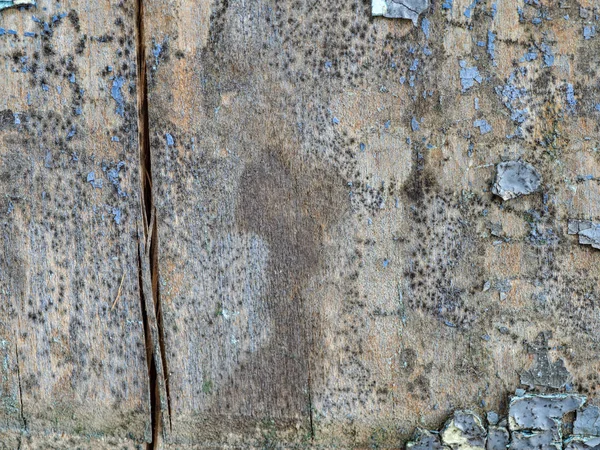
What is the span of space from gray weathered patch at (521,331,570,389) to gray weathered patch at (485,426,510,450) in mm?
145

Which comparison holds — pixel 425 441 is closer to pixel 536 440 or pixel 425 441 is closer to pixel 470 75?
pixel 536 440

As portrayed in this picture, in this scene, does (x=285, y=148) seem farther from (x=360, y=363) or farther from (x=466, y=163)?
(x=360, y=363)

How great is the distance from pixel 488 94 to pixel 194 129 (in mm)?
667

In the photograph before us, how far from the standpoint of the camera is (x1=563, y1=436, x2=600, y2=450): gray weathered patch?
1247mm

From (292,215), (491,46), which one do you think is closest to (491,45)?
(491,46)

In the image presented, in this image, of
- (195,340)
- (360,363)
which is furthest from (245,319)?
(360,363)

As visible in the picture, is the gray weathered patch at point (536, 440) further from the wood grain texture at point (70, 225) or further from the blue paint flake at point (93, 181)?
the blue paint flake at point (93, 181)

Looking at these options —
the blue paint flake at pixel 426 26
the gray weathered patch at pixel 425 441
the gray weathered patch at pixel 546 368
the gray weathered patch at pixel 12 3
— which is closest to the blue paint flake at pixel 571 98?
the blue paint flake at pixel 426 26

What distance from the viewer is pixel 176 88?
125cm

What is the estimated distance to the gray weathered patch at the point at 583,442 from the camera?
125 cm

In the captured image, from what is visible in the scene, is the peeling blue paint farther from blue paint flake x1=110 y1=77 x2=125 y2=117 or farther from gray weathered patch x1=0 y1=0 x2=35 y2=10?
gray weathered patch x1=0 y1=0 x2=35 y2=10

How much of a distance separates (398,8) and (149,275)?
0.83 m

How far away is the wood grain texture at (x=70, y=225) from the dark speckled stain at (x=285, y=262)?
0.26m

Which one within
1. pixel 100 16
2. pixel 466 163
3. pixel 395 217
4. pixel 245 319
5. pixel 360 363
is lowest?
pixel 360 363
